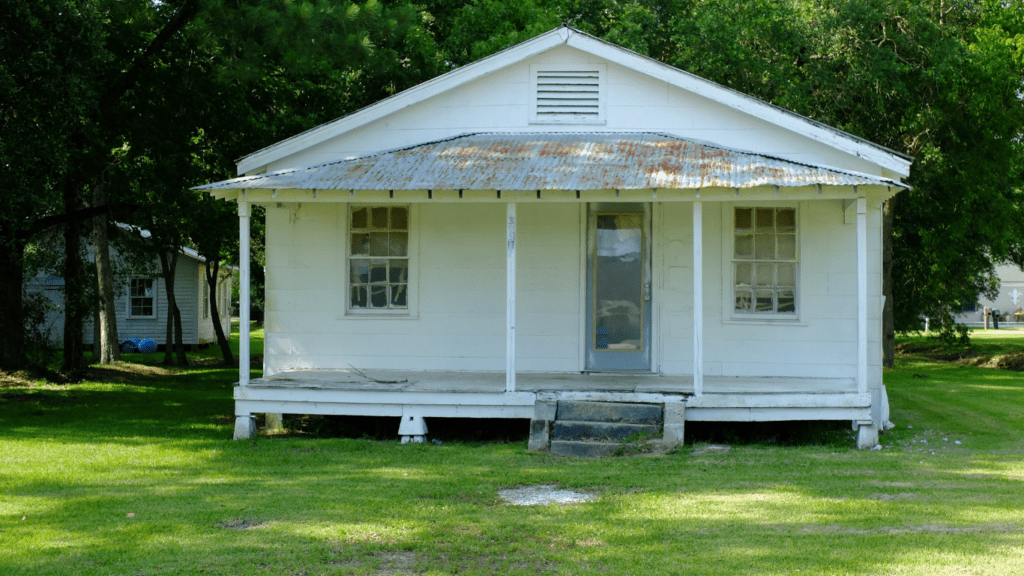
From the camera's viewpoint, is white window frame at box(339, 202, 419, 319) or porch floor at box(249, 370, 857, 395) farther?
white window frame at box(339, 202, 419, 319)

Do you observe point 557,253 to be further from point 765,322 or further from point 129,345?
point 129,345

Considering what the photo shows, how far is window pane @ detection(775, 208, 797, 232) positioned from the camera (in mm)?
11211

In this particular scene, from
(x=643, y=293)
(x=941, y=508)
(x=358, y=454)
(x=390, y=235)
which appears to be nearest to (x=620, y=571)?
(x=941, y=508)

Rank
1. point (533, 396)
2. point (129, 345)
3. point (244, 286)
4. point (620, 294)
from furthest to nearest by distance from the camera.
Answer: point (129, 345), point (620, 294), point (244, 286), point (533, 396)

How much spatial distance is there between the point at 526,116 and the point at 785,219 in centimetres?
367

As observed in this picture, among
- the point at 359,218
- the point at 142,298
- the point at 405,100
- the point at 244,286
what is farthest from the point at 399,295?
the point at 142,298

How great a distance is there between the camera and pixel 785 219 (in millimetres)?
11234

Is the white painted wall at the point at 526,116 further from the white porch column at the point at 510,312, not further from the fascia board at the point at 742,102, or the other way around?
the white porch column at the point at 510,312

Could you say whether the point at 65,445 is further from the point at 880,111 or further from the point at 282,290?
the point at 880,111

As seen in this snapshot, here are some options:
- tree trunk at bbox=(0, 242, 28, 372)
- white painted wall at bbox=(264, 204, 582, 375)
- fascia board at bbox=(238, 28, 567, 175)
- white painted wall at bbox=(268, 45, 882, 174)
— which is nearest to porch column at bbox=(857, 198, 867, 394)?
white painted wall at bbox=(268, 45, 882, 174)

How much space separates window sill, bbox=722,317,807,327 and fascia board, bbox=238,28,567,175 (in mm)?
4271

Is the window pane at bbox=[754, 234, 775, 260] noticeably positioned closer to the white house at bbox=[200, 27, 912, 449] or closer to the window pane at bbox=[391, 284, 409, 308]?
the white house at bbox=[200, 27, 912, 449]

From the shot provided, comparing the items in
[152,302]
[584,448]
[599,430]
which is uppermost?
[152,302]

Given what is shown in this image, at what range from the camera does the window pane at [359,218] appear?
11.8 meters
